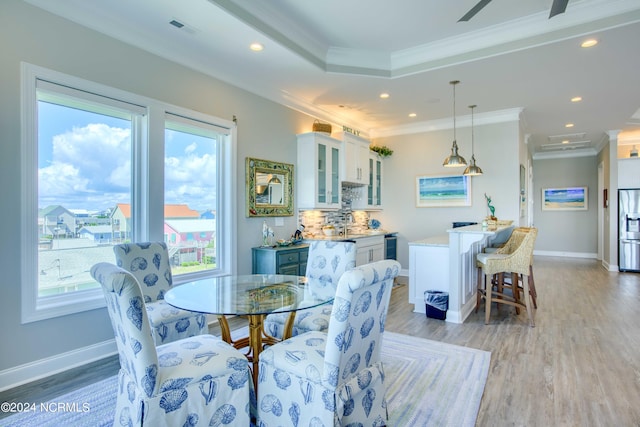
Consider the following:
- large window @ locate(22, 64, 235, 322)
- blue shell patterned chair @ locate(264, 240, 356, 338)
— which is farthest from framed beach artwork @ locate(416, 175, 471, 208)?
large window @ locate(22, 64, 235, 322)

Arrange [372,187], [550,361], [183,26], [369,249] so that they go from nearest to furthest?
1. [550,361]
2. [183,26]
3. [369,249]
4. [372,187]

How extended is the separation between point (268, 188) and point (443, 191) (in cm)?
332

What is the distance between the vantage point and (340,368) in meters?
1.64

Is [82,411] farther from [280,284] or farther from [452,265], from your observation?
[452,265]

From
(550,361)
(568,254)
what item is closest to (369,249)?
(550,361)

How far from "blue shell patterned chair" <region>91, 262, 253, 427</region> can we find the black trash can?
103 inches

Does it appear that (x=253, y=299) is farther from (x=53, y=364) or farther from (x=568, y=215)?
(x=568, y=215)

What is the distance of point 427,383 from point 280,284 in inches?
49.9

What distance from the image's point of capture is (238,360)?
186cm

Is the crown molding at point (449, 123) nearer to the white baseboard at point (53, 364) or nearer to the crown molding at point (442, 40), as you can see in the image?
the crown molding at point (442, 40)

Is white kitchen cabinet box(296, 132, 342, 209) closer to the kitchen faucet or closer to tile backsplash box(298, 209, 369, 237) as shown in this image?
tile backsplash box(298, 209, 369, 237)

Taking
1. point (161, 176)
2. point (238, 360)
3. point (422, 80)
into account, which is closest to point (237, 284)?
point (238, 360)

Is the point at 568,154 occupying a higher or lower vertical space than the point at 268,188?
higher

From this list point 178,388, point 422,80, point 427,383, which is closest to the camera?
point 178,388
